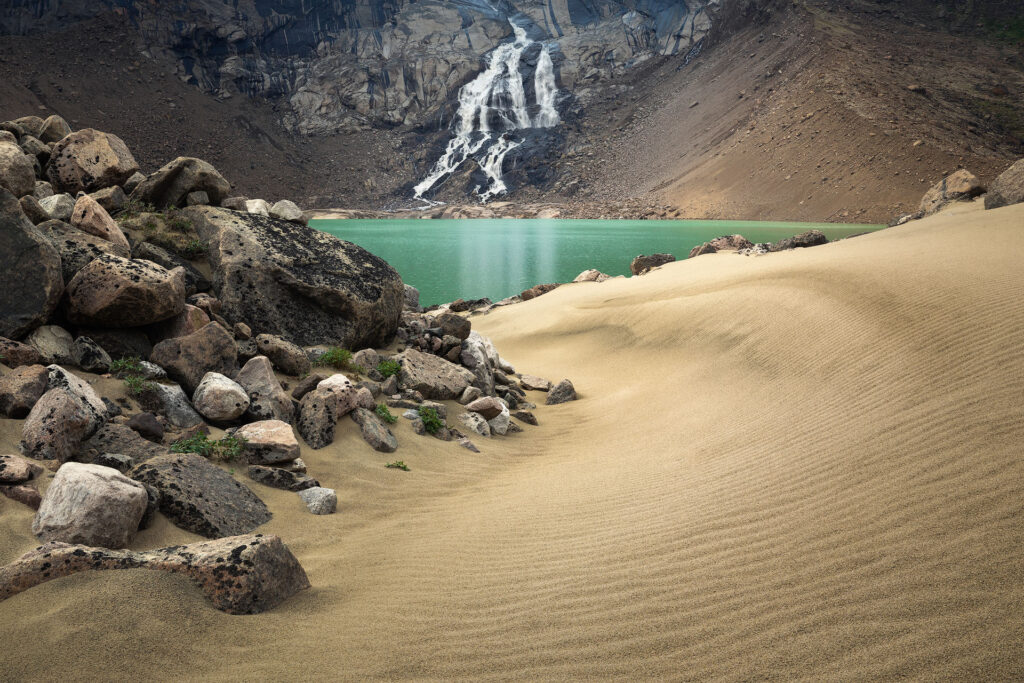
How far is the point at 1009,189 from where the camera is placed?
1752 cm

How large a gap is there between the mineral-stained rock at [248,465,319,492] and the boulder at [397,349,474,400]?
268cm

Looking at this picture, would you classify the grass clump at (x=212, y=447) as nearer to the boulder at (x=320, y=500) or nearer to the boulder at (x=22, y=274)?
the boulder at (x=320, y=500)

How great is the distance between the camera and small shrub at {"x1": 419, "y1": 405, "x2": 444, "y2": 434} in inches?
259

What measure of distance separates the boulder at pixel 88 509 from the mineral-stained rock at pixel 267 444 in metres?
1.33

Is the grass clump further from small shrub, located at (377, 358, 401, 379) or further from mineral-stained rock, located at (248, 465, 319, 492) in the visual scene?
small shrub, located at (377, 358, 401, 379)

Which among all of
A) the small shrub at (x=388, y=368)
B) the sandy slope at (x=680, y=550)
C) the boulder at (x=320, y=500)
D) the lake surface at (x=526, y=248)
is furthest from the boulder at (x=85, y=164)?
the lake surface at (x=526, y=248)

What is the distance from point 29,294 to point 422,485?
350 centimetres

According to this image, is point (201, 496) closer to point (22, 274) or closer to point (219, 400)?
point (219, 400)

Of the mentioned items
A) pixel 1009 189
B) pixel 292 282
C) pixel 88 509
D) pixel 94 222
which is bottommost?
pixel 88 509

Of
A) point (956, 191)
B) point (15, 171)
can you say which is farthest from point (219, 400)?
point (956, 191)

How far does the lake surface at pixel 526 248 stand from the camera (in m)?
26.9

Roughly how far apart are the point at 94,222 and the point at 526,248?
3242 cm

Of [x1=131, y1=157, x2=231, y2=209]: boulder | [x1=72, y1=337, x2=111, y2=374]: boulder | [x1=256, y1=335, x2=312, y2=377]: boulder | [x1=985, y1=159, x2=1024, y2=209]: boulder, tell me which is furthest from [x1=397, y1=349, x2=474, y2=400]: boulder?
[x1=985, y1=159, x2=1024, y2=209]: boulder

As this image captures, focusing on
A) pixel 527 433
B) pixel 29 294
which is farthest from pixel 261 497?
pixel 527 433
